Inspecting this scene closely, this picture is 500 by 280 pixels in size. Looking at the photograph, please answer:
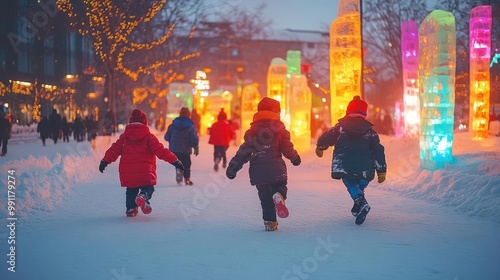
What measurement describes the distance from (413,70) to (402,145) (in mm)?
5495

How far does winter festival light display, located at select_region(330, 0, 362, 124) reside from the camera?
17219mm

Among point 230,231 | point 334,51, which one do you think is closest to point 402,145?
point 334,51

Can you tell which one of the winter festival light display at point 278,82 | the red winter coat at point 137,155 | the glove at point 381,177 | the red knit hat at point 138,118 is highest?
the winter festival light display at point 278,82

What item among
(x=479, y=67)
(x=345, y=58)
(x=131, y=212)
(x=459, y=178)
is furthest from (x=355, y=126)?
(x=479, y=67)

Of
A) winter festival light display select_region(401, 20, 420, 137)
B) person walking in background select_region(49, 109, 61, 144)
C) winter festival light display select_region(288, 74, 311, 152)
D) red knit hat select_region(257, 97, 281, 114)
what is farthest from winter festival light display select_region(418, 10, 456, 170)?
person walking in background select_region(49, 109, 61, 144)

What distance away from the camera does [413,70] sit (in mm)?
21828

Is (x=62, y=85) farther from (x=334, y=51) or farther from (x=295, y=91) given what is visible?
(x=334, y=51)

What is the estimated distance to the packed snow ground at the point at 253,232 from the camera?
17.4ft

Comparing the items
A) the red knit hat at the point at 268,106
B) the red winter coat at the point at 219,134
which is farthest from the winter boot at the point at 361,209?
the red winter coat at the point at 219,134

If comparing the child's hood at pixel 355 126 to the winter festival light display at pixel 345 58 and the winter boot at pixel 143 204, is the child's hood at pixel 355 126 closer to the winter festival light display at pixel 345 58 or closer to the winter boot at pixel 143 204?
the winter boot at pixel 143 204

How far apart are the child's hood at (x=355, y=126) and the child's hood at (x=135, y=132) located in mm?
2762

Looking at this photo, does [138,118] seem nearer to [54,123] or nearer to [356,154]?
[356,154]

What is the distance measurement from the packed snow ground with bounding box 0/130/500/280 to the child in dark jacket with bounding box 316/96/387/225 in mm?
506

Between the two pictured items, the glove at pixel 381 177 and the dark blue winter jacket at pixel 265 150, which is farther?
the glove at pixel 381 177
